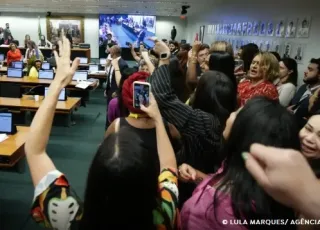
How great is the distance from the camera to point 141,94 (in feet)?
4.67

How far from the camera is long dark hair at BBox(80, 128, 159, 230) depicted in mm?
735

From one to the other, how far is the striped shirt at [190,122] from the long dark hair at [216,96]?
0.17 feet

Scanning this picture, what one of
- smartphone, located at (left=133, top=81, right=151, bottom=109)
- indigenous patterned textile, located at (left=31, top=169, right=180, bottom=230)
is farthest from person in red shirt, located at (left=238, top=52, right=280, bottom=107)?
indigenous patterned textile, located at (left=31, top=169, right=180, bottom=230)

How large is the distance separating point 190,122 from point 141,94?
0.29m

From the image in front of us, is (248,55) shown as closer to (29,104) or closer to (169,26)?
(29,104)

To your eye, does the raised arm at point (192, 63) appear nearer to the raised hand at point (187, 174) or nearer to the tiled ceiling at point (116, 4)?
the raised hand at point (187, 174)

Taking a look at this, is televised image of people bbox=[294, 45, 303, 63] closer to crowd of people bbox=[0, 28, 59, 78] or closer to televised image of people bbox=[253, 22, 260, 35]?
televised image of people bbox=[253, 22, 260, 35]

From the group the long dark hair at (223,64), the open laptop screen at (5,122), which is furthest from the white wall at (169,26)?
the long dark hair at (223,64)

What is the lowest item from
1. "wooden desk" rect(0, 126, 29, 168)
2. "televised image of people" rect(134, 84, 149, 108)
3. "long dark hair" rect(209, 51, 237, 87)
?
"wooden desk" rect(0, 126, 29, 168)

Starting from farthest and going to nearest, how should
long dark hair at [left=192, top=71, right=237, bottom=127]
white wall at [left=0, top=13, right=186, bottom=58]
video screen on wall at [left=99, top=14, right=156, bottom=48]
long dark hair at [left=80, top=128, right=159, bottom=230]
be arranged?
white wall at [left=0, top=13, right=186, bottom=58] → video screen on wall at [left=99, top=14, right=156, bottom=48] → long dark hair at [left=192, top=71, right=237, bottom=127] → long dark hair at [left=80, top=128, right=159, bottom=230]

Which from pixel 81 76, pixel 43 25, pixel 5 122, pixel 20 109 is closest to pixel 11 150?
pixel 5 122

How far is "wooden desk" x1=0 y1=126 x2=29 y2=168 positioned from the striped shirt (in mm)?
1842

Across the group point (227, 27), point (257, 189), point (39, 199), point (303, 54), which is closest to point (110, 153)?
point (39, 199)

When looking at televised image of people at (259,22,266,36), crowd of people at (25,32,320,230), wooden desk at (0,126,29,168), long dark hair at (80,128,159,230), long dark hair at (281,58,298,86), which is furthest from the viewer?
televised image of people at (259,22,266,36)
